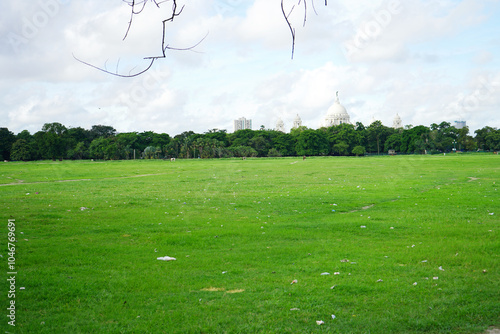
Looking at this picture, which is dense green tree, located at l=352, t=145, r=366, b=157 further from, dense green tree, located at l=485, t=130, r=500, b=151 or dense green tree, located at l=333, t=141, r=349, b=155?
dense green tree, located at l=485, t=130, r=500, b=151

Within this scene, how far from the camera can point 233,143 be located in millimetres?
135375

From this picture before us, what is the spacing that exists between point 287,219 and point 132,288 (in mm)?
7749

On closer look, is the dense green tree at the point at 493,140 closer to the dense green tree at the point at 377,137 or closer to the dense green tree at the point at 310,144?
the dense green tree at the point at 377,137

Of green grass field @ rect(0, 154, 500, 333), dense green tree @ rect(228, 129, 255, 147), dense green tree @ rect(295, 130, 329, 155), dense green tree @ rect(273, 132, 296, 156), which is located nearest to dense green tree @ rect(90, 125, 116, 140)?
dense green tree @ rect(228, 129, 255, 147)

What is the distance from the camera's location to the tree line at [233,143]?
113m

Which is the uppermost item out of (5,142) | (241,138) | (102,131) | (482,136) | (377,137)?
(102,131)

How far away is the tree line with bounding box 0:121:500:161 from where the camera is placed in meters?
113

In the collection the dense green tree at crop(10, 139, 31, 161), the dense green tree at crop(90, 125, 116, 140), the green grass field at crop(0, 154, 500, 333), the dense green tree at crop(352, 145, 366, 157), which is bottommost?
the green grass field at crop(0, 154, 500, 333)

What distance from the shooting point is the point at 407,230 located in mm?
11625

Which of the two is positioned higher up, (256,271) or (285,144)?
(285,144)

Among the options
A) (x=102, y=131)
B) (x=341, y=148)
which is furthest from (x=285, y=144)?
(x=102, y=131)

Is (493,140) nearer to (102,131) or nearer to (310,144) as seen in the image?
(310,144)

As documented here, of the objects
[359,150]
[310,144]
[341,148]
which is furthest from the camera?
[341,148]

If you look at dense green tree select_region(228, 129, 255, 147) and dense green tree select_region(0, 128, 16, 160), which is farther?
dense green tree select_region(228, 129, 255, 147)
